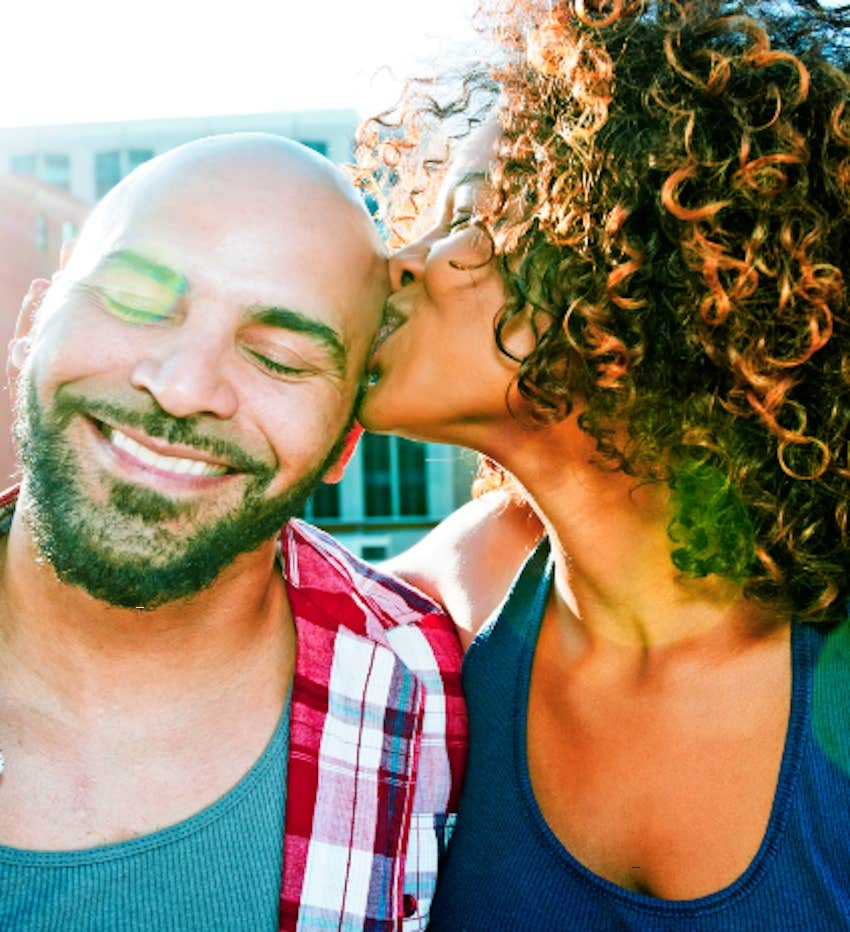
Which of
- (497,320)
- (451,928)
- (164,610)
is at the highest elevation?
(497,320)

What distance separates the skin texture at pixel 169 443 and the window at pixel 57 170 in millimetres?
29213

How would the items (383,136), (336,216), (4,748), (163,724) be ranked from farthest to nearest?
(383,136)
(336,216)
(163,724)
(4,748)

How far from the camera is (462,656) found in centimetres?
255

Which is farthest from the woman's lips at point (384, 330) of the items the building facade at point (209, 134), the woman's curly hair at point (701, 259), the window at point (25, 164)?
the window at point (25, 164)

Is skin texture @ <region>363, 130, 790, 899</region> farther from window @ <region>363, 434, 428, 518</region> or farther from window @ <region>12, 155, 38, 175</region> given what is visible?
window @ <region>12, 155, 38, 175</region>

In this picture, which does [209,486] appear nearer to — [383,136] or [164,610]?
[164,610]

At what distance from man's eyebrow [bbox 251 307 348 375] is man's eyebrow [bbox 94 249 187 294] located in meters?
0.17

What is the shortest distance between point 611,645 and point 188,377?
1.11 metres

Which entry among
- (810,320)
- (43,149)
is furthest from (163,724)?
(43,149)

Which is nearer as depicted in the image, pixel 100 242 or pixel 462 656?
pixel 100 242

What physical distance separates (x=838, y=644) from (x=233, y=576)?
50.4 inches

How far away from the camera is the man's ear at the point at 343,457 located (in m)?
2.42

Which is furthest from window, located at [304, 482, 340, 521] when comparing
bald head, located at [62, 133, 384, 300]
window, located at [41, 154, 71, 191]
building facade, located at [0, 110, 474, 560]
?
bald head, located at [62, 133, 384, 300]

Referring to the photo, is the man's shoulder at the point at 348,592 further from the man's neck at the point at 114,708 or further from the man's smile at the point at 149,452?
the man's smile at the point at 149,452
